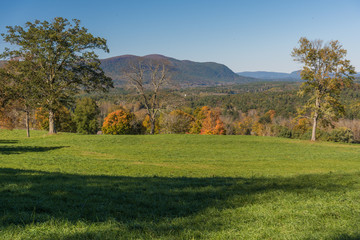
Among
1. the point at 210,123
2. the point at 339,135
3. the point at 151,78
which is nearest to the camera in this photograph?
the point at 151,78

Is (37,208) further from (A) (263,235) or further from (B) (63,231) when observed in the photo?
(A) (263,235)

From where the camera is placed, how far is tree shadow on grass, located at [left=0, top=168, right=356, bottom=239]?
189 inches

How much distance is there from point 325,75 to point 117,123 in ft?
166

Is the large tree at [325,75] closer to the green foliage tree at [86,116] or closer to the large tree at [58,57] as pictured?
the large tree at [58,57]

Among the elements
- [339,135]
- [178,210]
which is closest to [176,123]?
[339,135]

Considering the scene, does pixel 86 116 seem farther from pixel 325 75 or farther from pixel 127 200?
pixel 127 200

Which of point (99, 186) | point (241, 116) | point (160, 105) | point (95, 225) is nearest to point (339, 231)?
point (95, 225)

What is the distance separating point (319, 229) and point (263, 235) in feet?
3.64

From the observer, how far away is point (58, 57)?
29891mm

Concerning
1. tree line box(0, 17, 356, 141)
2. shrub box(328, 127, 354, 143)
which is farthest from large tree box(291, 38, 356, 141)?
shrub box(328, 127, 354, 143)

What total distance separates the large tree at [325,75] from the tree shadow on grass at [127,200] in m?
28.9

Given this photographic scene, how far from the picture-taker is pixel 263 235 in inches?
171

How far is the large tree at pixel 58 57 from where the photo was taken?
2916cm

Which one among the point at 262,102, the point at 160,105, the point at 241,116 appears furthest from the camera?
the point at 262,102
